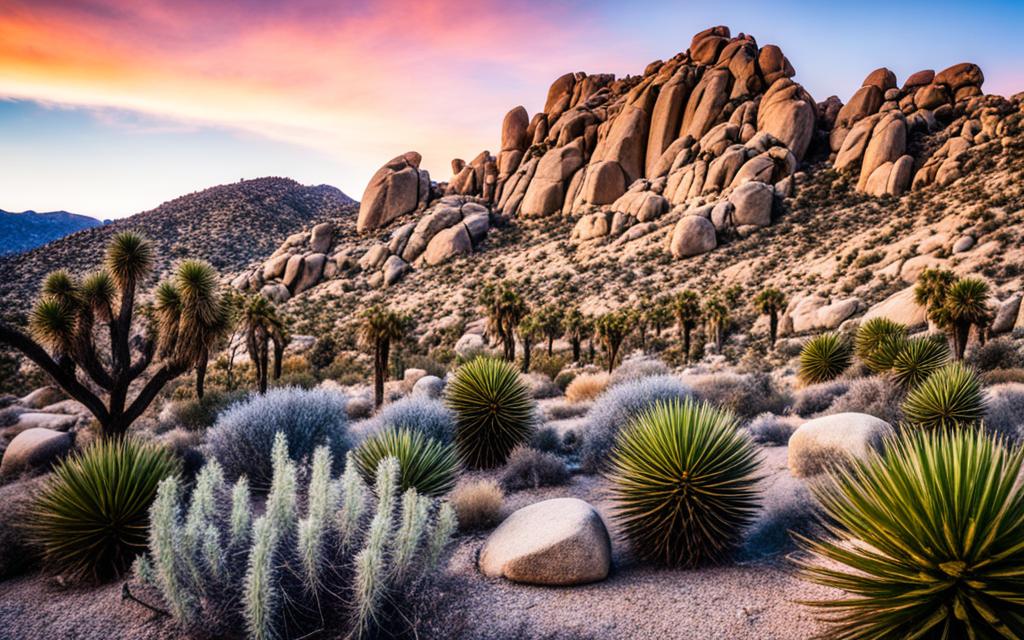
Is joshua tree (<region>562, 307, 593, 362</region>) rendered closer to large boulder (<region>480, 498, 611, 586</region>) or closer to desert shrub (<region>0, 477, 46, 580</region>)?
large boulder (<region>480, 498, 611, 586</region>)

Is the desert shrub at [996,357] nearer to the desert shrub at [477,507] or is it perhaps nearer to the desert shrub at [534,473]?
the desert shrub at [534,473]

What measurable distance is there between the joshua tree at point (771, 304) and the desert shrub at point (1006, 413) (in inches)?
783

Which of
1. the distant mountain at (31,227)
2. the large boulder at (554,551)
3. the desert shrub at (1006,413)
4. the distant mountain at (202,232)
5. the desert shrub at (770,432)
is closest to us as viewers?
the large boulder at (554,551)

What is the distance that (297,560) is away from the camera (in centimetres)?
473

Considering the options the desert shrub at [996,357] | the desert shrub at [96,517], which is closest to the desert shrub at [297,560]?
the desert shrub at [96,517]

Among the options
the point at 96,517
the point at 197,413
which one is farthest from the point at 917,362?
the point at 197,413

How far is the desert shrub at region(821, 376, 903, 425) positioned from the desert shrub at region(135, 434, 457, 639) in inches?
394

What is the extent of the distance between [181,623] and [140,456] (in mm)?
2876

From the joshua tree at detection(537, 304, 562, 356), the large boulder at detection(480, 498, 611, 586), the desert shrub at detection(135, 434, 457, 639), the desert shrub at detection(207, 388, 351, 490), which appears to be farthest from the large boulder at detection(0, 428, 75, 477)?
the joshua tree at detection(537, 304, 562, 356)

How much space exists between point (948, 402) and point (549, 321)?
94.2 feet

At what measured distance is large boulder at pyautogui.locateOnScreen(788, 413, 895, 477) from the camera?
307 inches

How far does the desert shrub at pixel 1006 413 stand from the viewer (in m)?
8.62

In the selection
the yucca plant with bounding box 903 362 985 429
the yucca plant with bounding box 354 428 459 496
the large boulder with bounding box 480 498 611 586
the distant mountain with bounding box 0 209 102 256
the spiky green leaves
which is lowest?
the large boulder with bounding box 480 498 611 586

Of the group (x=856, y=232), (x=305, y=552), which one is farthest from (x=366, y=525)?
(x=856, y=232)
